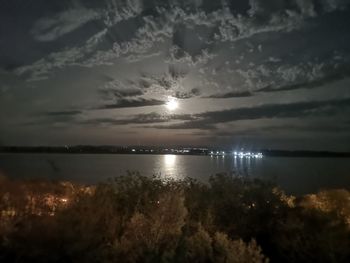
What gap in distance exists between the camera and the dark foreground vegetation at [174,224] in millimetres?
14547

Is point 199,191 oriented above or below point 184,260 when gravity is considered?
above

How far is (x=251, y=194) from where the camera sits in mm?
20078

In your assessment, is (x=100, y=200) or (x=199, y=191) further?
(x=199, y=191)

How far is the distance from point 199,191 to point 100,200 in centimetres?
510

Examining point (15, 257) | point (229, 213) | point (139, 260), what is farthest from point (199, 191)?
point (15, 257)

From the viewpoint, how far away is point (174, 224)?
15680mm

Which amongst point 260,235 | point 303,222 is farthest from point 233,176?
point 303,222

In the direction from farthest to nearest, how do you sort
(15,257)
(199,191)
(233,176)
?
(233,176)
(199,191)
(15,257)

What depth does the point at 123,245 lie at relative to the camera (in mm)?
14453

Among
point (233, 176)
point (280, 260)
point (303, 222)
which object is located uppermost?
point (233, 176)

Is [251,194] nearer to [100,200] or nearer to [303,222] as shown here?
[303,222]

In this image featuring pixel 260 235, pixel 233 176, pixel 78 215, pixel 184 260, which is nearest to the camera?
pixel 184 260

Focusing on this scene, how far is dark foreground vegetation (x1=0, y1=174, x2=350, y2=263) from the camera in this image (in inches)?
573

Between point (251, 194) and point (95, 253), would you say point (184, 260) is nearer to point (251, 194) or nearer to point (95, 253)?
point (95, 253)
